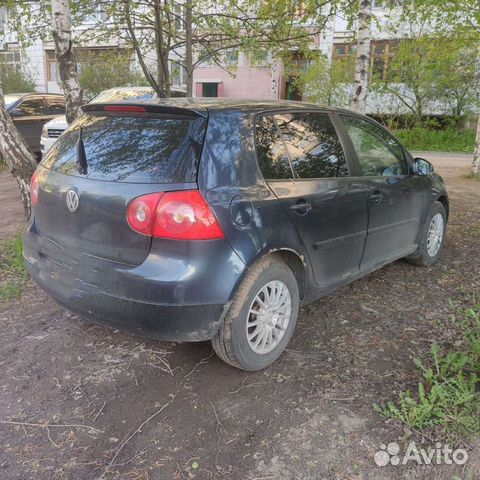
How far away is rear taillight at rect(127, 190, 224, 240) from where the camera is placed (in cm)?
259

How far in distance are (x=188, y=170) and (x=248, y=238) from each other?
0.51 metres

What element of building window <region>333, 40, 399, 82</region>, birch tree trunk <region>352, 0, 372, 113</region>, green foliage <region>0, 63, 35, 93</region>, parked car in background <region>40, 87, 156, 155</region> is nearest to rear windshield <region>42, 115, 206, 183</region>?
birch tree trunk <region>352, 0, 372, 113</region>

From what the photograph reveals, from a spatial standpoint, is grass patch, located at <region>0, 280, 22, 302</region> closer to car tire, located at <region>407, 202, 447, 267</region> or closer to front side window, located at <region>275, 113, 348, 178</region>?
front side window, located at <region>275, 113, 348, 178</region>

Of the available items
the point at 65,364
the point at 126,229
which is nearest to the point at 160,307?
the point at 126,229

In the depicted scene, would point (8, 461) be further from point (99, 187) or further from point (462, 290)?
point (462, 290)

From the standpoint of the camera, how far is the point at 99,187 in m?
2.80

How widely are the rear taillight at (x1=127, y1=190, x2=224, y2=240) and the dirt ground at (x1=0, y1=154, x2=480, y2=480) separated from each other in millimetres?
969

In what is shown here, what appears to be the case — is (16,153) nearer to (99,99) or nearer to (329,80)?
(99,99)

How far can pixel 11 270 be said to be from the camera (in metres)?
4.82

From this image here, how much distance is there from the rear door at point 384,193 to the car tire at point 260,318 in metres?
1.04

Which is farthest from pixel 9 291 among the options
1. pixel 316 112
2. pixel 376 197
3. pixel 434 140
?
pixel 434 140

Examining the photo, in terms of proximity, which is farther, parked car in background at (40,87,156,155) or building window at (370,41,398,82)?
building window at (370,41,398,82)

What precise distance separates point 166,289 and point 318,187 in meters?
1.33

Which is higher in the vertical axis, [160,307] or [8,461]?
[160,307]
